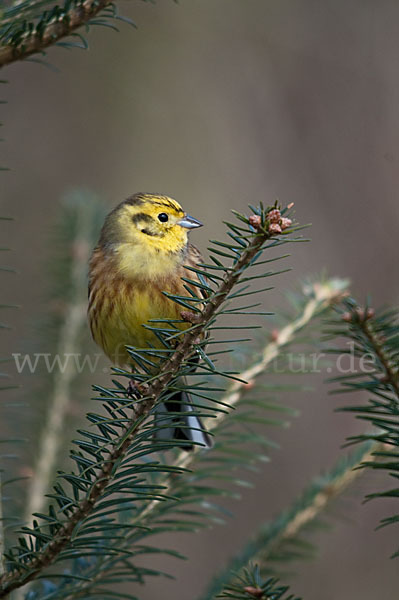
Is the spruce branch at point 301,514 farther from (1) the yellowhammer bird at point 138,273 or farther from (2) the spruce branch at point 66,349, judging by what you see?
(2) the spruce branch at point 66,349

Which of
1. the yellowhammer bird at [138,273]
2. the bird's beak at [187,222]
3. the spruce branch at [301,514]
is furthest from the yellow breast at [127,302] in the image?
the spruce branch at [301,514]

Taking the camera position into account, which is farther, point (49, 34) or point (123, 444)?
point (49, 34)

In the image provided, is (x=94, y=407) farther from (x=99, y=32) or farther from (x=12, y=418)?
(x=99, y=32)

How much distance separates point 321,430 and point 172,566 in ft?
3.73

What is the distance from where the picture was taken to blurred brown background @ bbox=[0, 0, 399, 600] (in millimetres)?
3992

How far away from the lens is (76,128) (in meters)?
4.86

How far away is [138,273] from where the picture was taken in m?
2.07

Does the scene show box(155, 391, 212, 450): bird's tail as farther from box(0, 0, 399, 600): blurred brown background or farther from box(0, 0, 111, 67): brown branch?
box(0, 0, 399, 600): blurred brown background

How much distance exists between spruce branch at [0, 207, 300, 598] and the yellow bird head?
3.40ft

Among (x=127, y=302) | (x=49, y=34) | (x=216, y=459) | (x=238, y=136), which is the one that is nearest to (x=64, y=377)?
(x=127, y=302)

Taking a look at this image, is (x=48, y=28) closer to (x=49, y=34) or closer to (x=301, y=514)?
(x=49, y=34)

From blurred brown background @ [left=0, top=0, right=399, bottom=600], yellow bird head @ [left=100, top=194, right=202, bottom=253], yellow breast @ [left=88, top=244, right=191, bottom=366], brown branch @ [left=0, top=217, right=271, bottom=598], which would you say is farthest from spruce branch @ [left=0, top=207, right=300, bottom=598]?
blurred brown background @ [left=0, top=0, right=399, bottom=600]

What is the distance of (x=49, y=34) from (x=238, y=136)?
143 inches

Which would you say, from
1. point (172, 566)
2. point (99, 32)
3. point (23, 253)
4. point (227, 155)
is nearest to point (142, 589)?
point (172, 566)
